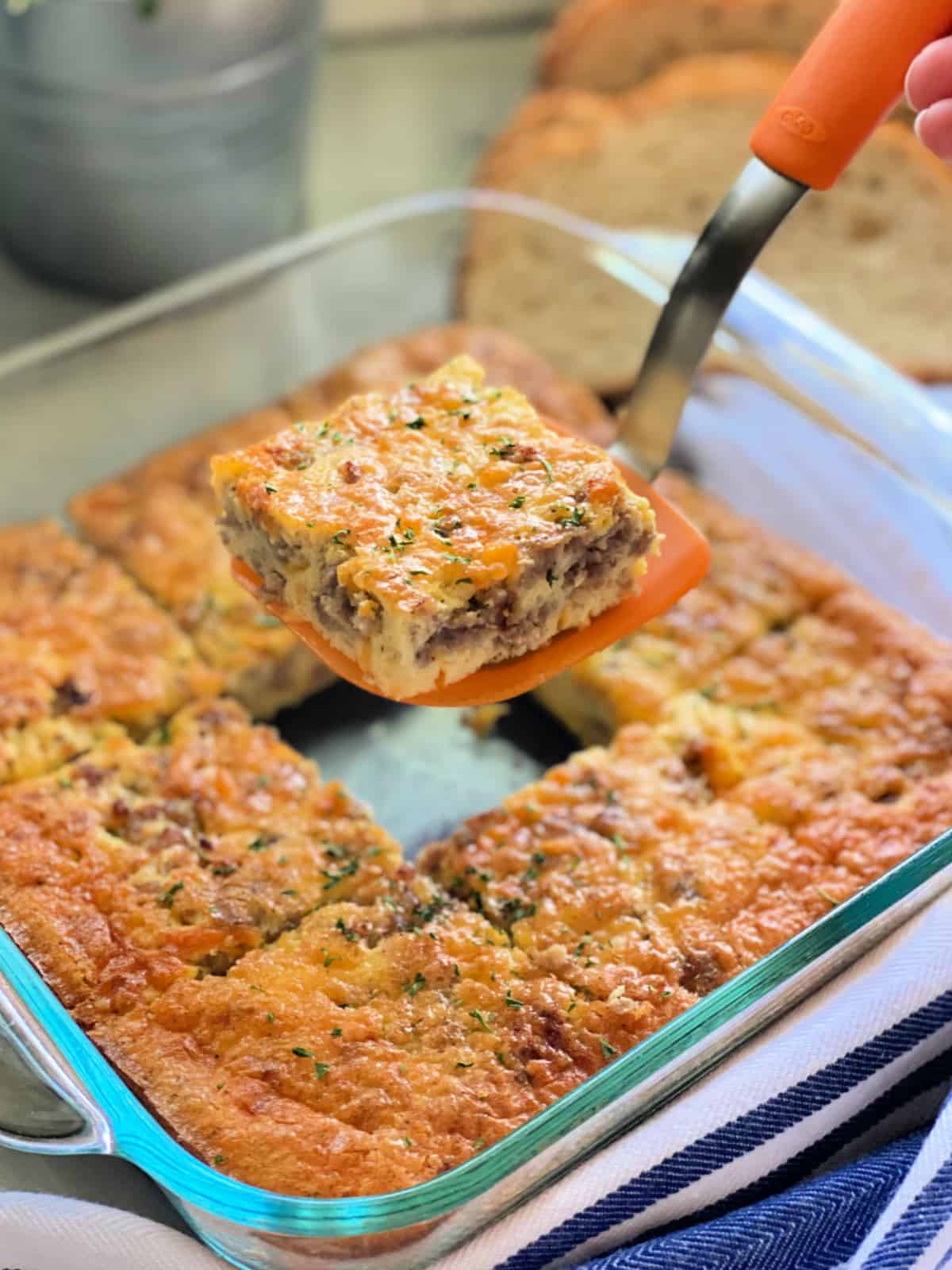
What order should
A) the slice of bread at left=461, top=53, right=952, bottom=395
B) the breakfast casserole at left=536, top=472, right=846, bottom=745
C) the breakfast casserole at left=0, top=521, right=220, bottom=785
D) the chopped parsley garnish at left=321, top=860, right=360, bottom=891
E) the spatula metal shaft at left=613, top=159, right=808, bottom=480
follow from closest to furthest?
the spatula metal shaft at left=613, top=159, right=808, bottom=480 < the chopped parsley garnish at left=321, top=860, right=360, bottom=891 < the breakfast casserole at left=0, top=521, right=220, bottom=785 < the breakfast casserole at left=536, top=472, right=846, bottom=745 < the slice of bread at left=461, top=53, right=952, bottom=395

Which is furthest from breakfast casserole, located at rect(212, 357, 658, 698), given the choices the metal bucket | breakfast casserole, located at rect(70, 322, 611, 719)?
the metal bucket

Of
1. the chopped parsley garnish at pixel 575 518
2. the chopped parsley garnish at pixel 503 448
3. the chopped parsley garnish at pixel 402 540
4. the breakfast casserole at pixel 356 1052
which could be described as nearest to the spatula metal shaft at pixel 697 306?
the chopped parsley garnish at pixel 503 448

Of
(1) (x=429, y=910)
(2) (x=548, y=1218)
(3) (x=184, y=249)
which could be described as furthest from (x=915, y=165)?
(2) (x=548, y=1218)

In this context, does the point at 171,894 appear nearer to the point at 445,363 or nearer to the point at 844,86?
the point at 445,363

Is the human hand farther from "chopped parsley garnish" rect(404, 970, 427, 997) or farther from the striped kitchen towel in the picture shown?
"chopped parsley garnish" rect(404, 970, 427, 997)

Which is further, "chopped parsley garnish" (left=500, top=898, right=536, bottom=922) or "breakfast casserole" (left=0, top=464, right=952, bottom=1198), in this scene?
"chopped parsley garnish" (left=500, top=898, right=536, bottom=922)

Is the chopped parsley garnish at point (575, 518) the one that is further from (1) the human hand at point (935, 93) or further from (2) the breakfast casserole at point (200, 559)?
(2) the breakfast casserole at point (200, 559)

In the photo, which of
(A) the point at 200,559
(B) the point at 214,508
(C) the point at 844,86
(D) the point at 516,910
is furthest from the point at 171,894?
(C) the point at 844,86
